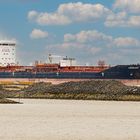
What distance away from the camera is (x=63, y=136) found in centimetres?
2041

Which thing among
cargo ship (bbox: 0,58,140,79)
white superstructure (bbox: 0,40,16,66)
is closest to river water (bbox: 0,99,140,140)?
cargo ship (bbox: 0,58,140,79)

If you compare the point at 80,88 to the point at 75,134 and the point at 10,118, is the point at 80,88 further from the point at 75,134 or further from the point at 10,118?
the point at 75,134

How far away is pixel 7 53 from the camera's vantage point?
16350 cm

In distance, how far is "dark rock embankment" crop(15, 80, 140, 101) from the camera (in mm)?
48016

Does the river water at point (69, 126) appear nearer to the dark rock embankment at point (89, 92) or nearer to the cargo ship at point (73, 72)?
the dark rock embankment at point (89, 92)

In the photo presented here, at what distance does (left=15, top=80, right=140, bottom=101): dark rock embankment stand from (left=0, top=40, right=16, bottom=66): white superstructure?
358 feet

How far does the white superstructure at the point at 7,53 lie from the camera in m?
163

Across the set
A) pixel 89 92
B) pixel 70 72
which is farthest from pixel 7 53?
pixel 89 92

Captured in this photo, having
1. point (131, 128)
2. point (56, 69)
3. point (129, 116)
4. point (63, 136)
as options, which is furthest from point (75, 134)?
point (56, 69)

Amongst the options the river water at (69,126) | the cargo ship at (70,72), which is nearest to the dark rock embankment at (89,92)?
the river water at (69,126)

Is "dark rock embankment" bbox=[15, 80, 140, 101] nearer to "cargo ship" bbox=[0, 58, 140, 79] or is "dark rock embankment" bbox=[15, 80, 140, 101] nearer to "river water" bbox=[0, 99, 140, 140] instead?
"river water" bbox=[0, 99, 140, 140]

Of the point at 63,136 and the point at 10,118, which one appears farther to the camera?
the point at 10,118

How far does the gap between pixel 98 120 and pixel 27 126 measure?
196 inches

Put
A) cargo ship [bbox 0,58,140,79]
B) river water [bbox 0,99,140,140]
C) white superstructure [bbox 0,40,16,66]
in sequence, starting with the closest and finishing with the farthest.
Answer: river water [bbox 0,99,140,140] < cargo ship [bbox 0,58,140,79] < white superstructure [bbox 0,40,16,66]
